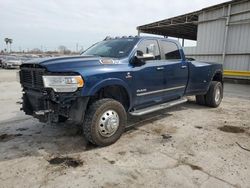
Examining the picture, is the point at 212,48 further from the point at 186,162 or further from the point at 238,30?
the point at 186,162

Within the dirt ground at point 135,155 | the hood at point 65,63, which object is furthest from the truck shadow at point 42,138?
the hood at point 65,63

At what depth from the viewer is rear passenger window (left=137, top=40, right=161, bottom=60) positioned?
5.07 m

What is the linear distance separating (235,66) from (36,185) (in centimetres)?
1455

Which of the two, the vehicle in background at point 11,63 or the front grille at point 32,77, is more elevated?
the front grille at point 32,77

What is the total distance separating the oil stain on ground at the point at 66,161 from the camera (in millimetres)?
3547

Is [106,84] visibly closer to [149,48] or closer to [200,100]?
[149,48]

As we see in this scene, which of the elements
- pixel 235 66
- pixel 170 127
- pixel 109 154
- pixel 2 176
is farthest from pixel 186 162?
pixel 235 66

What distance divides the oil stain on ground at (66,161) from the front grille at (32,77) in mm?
1233

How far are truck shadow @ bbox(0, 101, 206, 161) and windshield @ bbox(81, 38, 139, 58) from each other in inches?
63.3

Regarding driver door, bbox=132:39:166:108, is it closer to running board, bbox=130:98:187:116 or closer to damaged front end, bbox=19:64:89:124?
running board, bbox=130:98:187:116

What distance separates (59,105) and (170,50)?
3.23 metres

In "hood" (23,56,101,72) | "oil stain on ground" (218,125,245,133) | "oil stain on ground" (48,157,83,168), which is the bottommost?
"oil stain on ground" (48,157,83,168)

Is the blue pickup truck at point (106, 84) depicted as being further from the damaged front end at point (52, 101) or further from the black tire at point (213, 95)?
the black tire at point (213, 95)

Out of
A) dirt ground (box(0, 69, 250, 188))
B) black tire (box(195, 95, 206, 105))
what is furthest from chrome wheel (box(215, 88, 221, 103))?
dirt ground (box(0, 69, 250, 188))
